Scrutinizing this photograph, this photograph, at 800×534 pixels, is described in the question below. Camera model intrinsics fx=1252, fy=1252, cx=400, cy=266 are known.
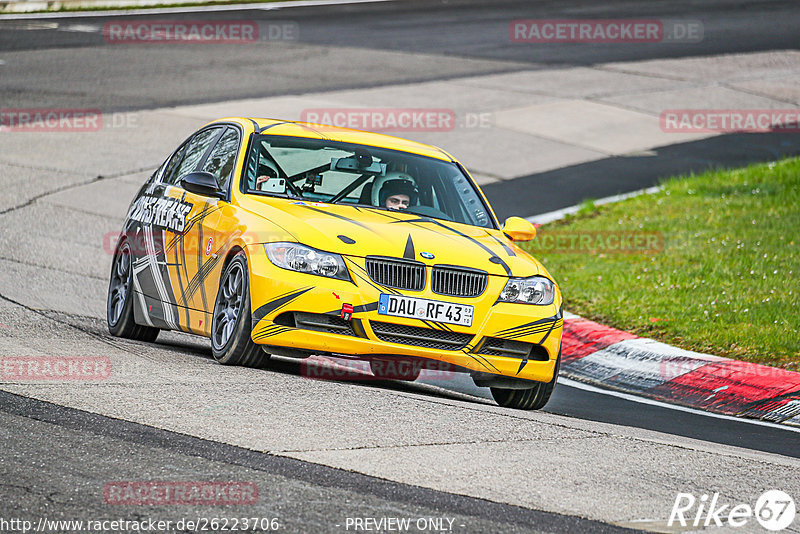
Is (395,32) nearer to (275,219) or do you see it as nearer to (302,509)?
(275,219)

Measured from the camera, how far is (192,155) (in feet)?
30.6

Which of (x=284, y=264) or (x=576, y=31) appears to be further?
(x=576, y=31)

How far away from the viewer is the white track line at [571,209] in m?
15.2

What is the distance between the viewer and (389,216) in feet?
26.7

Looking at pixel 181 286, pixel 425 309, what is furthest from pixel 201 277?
pixel 425 309

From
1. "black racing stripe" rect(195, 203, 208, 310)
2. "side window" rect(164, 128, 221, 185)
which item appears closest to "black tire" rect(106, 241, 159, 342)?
"side window" rect(164, 128, 221, 185)

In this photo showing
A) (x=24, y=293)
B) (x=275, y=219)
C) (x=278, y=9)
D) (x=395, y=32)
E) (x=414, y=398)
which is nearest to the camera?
(x=414, y=398)

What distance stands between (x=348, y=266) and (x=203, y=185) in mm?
1371

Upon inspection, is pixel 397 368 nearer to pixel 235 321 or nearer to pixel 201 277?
pixel 235 321

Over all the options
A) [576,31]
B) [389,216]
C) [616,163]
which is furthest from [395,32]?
[389,216]

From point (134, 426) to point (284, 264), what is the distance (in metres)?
1.81

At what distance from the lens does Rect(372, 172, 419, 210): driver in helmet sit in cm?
850

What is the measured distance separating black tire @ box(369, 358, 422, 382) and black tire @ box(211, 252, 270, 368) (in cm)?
71

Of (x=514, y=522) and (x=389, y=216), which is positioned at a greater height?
(x=389, y=216)
